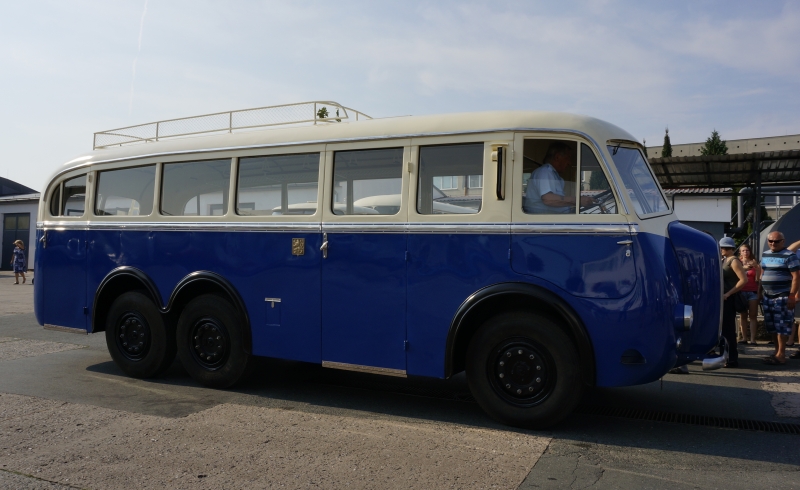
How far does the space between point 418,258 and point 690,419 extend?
9.20 feet

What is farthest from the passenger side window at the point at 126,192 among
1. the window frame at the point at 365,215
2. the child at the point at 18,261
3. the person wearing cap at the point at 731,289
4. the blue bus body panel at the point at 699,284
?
the child at the point at 18,261

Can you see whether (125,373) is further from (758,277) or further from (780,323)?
(758,277)

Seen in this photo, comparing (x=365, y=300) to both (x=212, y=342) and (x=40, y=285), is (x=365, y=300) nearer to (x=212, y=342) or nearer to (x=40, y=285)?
(x=212, y=342)

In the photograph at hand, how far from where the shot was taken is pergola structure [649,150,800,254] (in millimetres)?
11344

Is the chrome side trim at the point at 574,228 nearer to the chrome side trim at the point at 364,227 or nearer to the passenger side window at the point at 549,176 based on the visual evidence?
the passenger side window at the point at 549,176

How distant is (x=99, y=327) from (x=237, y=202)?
102 inches

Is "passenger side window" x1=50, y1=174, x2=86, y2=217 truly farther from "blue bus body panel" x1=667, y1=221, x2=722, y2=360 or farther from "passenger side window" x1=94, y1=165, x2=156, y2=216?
"blue bus body panel" x1=667, y1=221, x2=722, y2=360

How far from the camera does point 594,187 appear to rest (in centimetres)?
546

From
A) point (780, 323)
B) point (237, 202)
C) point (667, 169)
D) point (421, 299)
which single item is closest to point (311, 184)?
point (237, 202)

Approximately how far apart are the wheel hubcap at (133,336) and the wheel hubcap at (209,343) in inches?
28.9

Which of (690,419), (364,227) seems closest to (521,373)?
(690,419)

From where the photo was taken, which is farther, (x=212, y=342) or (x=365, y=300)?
(x=212, y=342)

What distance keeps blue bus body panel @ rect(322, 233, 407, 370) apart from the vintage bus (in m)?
0.02

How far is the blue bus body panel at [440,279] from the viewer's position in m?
5.62
